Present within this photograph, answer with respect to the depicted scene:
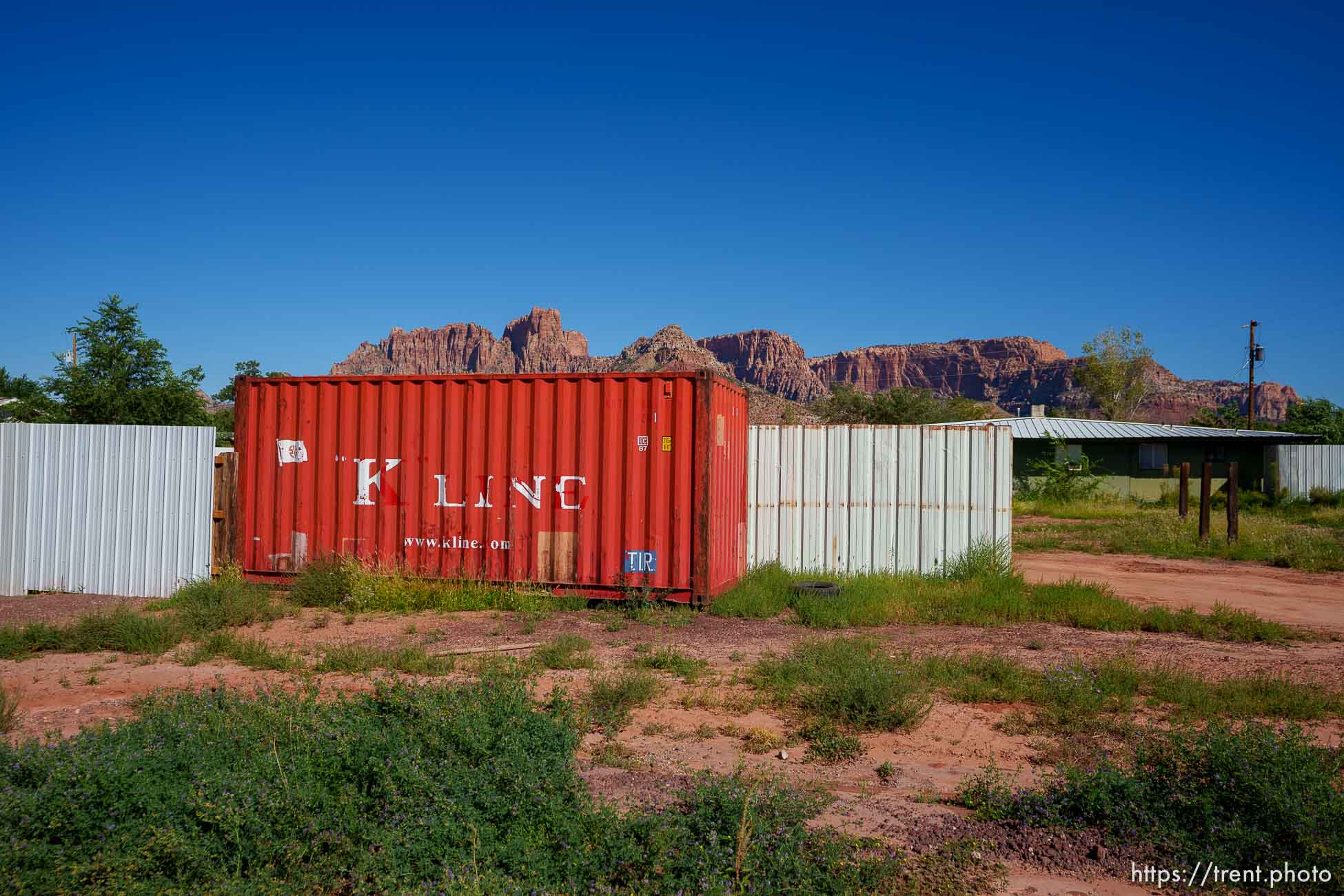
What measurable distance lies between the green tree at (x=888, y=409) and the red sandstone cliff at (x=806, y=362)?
75785 millimetres

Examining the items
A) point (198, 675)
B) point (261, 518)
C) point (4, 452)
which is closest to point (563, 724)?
point (198, 675)

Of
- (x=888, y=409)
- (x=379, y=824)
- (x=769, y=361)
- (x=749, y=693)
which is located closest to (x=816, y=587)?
(x=749, y=693)

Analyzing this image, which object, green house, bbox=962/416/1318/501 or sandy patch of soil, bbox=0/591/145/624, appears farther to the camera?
green house, bbox=962/416/1318/501

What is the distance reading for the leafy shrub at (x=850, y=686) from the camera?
20.8ft

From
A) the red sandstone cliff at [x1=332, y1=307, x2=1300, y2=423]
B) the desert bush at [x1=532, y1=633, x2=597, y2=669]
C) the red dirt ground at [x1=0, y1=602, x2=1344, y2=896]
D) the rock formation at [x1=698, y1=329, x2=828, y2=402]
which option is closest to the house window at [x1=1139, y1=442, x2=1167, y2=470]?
the red dirt ground at [x1=0, y1=602, x2=1344, y2=896]

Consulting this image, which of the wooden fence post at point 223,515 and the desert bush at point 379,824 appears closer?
the desert bush at point 379,824

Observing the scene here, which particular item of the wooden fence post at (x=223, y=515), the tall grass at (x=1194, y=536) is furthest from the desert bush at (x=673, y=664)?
the tall grass at (x=1194, y=536)

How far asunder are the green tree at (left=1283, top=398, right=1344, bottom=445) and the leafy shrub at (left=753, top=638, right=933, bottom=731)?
140 ft

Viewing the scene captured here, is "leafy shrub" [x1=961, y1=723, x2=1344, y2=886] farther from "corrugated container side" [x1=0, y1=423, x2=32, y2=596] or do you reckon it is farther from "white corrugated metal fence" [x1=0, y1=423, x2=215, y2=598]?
"corrugated container side" [x1=0, y1=423, x2=32, y2=596]

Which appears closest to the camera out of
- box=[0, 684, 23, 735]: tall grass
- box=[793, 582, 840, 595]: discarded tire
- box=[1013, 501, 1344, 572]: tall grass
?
box=[0, 684, 23, 735]: tall grass

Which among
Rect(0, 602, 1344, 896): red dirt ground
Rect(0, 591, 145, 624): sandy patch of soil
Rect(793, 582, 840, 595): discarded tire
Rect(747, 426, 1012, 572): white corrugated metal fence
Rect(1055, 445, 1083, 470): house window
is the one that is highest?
Rect(1055, 445, 1083, 470): house window

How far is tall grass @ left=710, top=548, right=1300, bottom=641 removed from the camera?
10.1 m

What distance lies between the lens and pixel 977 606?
1076 cm

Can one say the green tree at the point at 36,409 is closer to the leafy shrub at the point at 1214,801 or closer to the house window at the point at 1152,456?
the leafy shrub at the point at 1214,801
